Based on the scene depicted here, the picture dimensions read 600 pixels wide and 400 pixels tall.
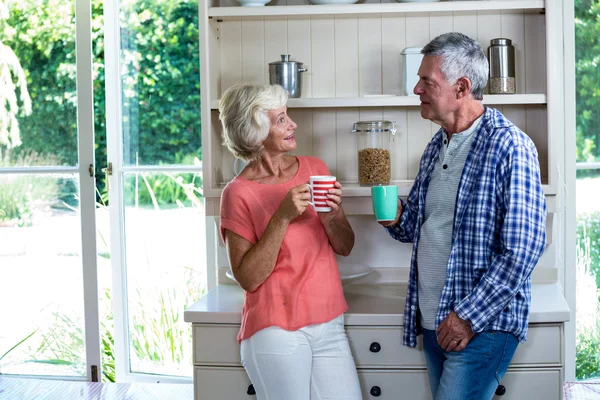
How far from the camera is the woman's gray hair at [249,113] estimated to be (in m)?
2.05

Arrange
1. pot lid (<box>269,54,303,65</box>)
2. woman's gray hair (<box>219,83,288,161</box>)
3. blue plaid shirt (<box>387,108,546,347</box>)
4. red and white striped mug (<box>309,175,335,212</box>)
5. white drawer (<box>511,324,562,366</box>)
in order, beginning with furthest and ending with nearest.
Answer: pot lid (<box>269,54,303,65</box>) → white drawer (<box>511,324,562,366</box>) → woman's gray hair (<box>219,83,288,161</box>) → red and white striped mug (<box>309,175,335,212</box>) → blue plaid shirt (<box>387,108,546,347</box>)

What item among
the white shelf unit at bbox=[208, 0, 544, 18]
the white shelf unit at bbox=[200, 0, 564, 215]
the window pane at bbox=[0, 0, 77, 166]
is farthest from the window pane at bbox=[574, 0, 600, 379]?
the window pane at bbox=[0, 0, 77, 166]

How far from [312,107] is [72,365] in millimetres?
1778

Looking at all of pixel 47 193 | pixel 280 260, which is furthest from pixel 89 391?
pixel 280 260

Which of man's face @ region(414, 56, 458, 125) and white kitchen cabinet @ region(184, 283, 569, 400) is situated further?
white kitchen cabinet @ region(184, 283, 569, 400)

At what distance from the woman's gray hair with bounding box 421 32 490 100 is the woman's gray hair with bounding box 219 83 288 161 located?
488 millimetres

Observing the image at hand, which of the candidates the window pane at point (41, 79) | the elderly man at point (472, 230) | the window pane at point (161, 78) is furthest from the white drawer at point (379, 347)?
the window pane at point (41, 79)

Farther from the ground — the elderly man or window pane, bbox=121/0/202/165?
window pane, bbox=121/0/202/165

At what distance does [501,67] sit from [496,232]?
958mm

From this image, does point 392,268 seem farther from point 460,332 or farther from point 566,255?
point 460,332

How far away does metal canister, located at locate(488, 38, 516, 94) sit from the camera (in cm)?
249

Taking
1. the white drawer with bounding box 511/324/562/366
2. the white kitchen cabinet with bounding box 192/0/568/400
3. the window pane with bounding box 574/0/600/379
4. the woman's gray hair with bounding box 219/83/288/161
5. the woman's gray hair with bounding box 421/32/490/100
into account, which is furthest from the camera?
the window pane with bounding box 574/0/600/379

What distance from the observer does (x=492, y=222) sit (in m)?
1.73

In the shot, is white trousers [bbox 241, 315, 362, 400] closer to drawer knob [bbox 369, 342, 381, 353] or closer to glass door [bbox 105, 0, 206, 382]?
drawer knob [bbox 369, 342, 381, 353]
